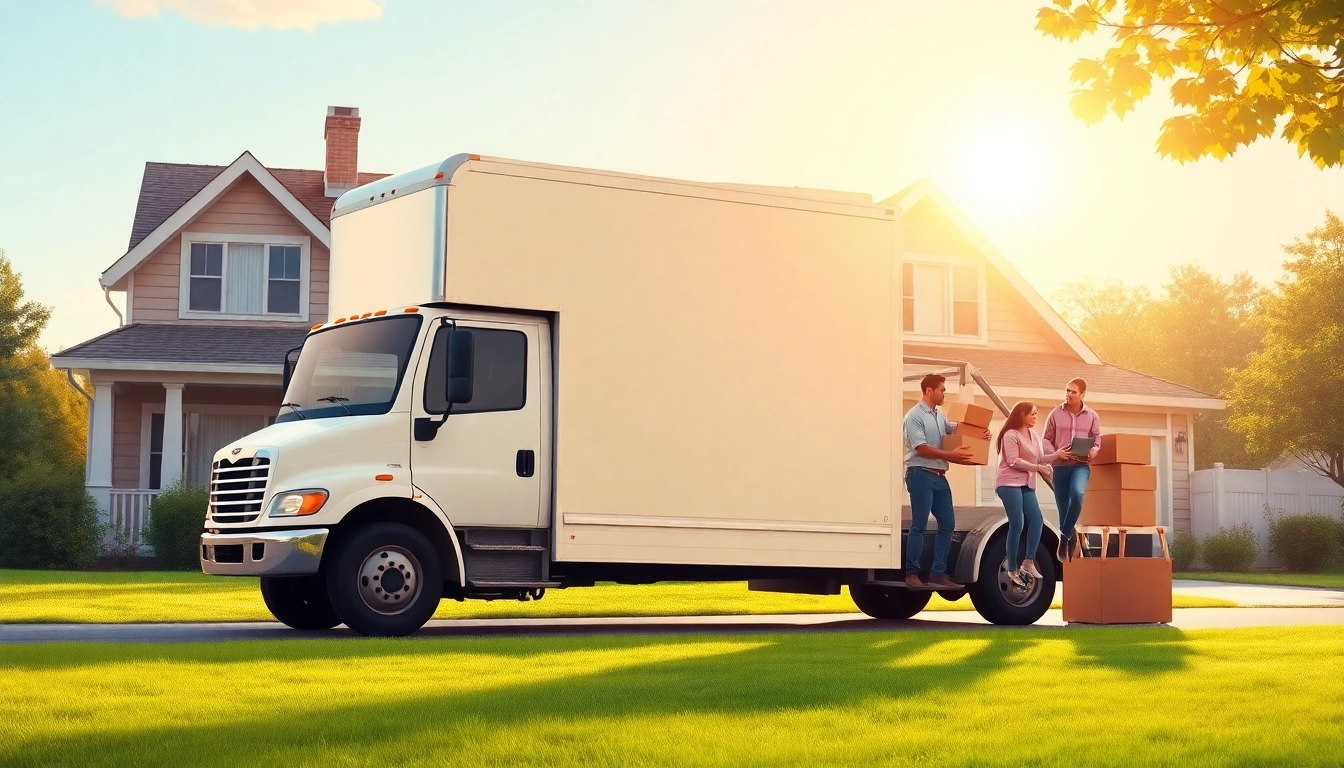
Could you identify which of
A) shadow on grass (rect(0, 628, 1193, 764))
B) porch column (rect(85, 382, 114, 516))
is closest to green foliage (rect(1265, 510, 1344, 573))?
shadow on grass (rect(0, 628, 1193, 764))

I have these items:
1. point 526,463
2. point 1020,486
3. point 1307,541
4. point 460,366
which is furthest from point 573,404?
point 1307,541

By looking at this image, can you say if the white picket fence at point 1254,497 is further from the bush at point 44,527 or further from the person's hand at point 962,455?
the bush at point 44,527

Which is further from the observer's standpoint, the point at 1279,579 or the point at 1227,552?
the point at 1227,552

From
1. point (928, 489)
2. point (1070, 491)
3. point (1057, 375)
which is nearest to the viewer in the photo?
point (928, 489)

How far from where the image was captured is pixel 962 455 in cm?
1414

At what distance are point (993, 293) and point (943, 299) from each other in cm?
137

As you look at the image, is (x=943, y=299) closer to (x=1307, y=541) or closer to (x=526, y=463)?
(x=1307, y=541)

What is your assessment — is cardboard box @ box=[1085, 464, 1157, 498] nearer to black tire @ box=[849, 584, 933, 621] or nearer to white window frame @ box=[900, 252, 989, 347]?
black tire @ box=[849, 584, 933, 621]

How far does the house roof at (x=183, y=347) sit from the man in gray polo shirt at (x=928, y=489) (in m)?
13.8

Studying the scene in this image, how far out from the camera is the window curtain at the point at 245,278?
94.5 ft

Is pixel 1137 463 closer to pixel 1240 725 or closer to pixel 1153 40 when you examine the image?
pixel 1153 40

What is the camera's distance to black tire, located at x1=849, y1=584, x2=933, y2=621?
1568 cm

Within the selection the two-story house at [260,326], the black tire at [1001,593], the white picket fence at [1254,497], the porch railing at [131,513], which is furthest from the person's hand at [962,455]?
the white picket fence at [1254,497]

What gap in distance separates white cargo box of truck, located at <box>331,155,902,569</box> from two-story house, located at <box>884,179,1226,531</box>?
15.6 metres
